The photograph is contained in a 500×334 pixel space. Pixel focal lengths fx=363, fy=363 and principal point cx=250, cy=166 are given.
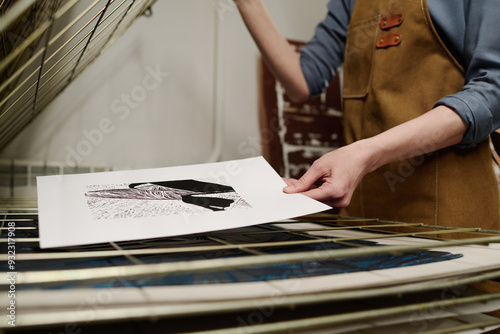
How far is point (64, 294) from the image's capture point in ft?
0.62

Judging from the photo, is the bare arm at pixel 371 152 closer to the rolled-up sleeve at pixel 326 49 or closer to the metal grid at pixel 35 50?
the metal grid at pixel 35 50

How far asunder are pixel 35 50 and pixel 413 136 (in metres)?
0.55

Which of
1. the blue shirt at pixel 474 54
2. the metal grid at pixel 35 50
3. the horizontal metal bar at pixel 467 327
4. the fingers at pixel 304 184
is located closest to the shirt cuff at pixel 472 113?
the blue shirt at pixel 474 54

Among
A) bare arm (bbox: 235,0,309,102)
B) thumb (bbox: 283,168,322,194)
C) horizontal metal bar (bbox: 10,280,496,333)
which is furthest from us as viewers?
bare arm (bbox: 235,0,309,102)

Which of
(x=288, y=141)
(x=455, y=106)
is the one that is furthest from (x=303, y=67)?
(x=455, y=106)

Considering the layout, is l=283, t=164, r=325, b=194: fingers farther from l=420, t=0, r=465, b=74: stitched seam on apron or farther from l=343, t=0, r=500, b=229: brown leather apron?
l=420, t=0, r=465, b=74: stitched seam on apron

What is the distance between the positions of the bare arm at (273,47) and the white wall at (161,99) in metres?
0.18

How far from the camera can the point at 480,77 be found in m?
0.56

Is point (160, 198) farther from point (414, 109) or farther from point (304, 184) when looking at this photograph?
point (414, 109)

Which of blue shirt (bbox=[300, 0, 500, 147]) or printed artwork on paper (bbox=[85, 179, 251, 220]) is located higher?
blue shirt (bbox=[300, 0, 500, 147])

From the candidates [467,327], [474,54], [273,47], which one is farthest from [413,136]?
[273,47]

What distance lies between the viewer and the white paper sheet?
0.31 m

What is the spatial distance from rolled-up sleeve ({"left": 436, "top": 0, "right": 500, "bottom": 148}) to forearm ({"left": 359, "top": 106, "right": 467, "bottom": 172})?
0.02 m

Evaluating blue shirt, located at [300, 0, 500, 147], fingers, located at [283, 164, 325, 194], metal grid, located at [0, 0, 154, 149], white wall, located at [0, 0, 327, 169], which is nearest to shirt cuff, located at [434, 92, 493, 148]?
blue shirt, located at [300, 0, 500, 147]
